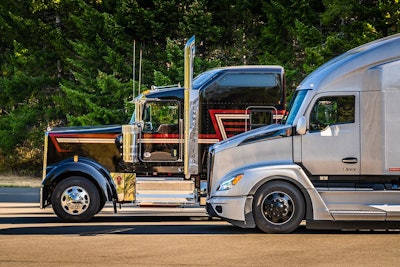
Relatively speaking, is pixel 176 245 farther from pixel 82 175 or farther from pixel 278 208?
pixel 82 175

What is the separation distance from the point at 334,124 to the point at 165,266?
207 inches

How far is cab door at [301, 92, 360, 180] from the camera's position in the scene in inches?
599

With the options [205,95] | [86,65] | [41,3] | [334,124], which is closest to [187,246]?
[334,124]

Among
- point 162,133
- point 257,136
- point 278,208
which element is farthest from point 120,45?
point 278,208

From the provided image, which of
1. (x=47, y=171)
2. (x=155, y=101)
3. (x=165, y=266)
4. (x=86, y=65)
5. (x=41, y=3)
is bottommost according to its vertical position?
(x=165, y=266)

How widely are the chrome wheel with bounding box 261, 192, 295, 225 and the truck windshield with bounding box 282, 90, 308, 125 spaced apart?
1294 millimetres

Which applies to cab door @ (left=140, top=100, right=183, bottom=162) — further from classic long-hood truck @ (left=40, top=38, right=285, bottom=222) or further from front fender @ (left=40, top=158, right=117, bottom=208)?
front fender @ (left=40, top=158, right=117, bottom=208)

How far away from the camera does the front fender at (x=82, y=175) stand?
57.2 feet

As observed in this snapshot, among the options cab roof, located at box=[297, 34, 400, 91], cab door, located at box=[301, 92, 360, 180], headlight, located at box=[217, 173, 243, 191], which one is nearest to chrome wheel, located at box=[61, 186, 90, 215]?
headlight, located at box=[217, 173, 243, 191]

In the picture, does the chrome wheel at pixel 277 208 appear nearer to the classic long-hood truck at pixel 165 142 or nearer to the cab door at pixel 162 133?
the classic long-hood truck at pixel 165 142

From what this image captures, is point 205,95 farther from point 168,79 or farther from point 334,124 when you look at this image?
point 168,79

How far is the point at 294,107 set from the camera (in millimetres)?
15727

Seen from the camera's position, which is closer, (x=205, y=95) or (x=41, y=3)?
(x=205, y=95)

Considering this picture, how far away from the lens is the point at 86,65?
3875cm
